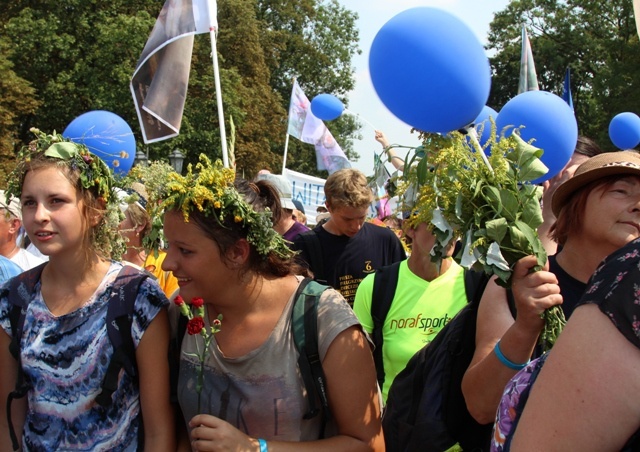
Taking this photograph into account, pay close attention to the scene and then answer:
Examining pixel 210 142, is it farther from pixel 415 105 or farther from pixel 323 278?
pixel 415 105

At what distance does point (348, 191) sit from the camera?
5.19 m

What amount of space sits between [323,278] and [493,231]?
3.15 metres

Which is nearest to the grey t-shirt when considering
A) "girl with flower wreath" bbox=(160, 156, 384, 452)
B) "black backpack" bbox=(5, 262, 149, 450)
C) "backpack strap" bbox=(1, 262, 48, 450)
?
"girl with flower wreath" bbox=(160, 156, 384, 452)

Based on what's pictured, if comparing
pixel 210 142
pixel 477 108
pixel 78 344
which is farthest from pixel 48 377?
pixel 210 142

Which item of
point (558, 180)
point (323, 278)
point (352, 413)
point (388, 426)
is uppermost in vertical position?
point (558, 180)

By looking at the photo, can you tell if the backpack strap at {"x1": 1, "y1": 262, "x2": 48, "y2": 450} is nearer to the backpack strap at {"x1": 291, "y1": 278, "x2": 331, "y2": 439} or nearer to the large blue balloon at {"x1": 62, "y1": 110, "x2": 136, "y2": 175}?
the large blue balloon at {"x1": 62, "y1": 110, "x2": 136, "y2": 175}

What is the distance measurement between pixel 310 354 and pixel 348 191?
117 inches

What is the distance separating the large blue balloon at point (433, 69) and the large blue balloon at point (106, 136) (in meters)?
1.25

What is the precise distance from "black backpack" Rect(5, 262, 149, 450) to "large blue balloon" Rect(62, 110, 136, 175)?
611mm

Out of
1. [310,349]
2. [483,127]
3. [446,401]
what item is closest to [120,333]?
[310,349]

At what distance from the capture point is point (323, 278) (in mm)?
5207

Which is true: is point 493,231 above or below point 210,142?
above

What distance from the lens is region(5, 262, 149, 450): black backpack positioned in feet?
8.09

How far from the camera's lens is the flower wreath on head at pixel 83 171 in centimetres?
269
